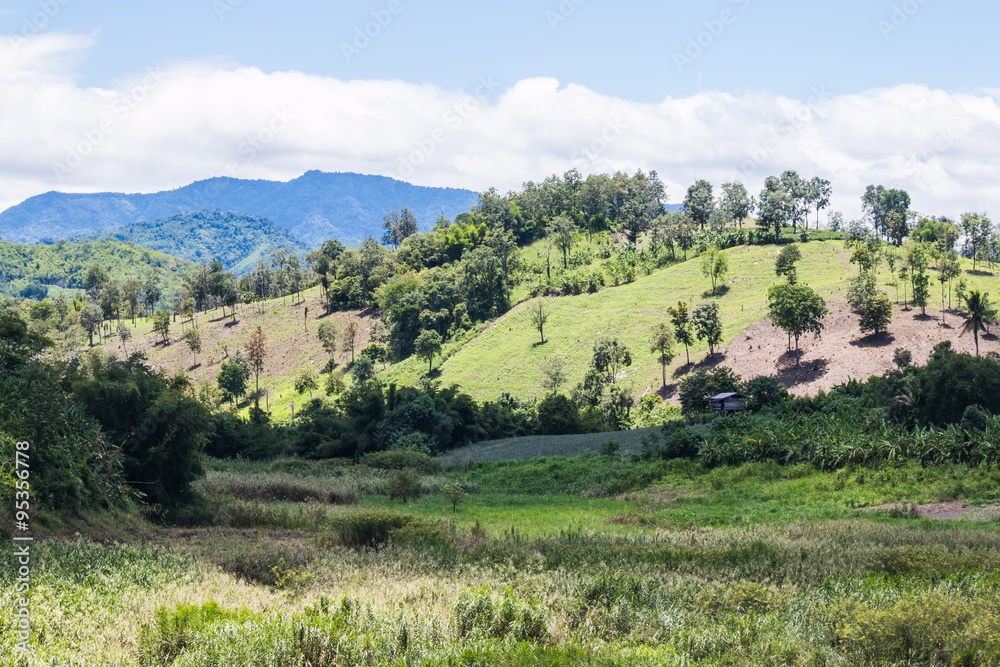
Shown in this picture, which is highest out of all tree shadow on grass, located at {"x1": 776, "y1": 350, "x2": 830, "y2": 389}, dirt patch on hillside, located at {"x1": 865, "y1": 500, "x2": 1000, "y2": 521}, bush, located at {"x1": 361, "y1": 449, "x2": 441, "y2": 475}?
tree shadow on grass, located at {"x1": 776, "y1": 350, "x2": 830, "y2": 389}

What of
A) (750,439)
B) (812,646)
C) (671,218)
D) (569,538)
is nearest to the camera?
(812,646)

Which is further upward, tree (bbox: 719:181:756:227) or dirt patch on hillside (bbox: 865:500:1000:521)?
tree (bbox: 719:181:756:227)

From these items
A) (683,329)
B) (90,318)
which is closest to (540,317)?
(683,329)

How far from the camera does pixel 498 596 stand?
8.75 m

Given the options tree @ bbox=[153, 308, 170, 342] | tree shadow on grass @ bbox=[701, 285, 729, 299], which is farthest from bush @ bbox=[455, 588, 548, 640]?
tree @ bbox=[153, 308, 170, 342]

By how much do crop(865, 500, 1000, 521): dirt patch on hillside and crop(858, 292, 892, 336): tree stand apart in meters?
58.3

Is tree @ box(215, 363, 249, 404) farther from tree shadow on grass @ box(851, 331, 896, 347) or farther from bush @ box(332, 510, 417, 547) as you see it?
bush @ box(332, 510, 417, 547)

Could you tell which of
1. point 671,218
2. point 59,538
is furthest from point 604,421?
point 671,218

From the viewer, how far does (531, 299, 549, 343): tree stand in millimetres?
100938

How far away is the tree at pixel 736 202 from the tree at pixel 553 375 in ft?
208

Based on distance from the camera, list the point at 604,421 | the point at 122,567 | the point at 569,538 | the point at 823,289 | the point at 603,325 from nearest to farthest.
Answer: the point at 122,567, the point at 569,538, the point at 604,421, the point at 823,289, the point at 603,325

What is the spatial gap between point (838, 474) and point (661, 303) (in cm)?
7602

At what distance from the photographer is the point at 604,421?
65.0m

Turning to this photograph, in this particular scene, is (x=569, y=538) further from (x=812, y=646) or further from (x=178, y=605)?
(x=178, y=605)
